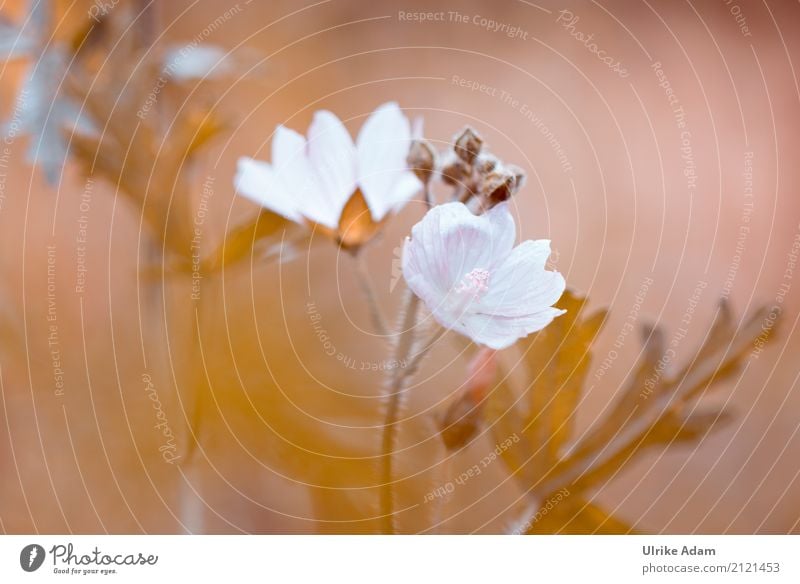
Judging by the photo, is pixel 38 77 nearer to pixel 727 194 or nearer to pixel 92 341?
pixel 92 341

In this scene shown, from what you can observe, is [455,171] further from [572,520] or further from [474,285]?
[572,520]

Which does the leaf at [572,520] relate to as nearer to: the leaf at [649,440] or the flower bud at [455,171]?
the leaf at [649,440]

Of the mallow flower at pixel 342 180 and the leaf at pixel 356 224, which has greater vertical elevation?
the mallow flower at pixel 342 180

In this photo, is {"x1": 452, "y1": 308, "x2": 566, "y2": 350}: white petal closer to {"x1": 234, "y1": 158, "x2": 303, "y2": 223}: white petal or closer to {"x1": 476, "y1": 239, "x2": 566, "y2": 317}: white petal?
{"x1": 476, "y1": 239, "x2": 566, "y2": 317}: white petal

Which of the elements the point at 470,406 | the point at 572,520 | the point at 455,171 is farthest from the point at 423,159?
the point at 572,520

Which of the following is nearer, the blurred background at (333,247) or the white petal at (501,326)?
the white petal at (501,326)
